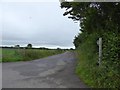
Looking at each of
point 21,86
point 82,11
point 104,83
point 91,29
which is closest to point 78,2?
point 82,11

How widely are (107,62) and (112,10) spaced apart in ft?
6.80

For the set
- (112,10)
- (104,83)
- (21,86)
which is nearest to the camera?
(104,83)

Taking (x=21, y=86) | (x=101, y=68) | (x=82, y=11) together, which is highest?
(x=82, y=11)

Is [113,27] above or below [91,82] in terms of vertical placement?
above

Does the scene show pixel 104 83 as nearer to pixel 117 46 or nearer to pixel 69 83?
pixel 117 46

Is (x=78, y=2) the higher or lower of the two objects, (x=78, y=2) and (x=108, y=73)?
the higher

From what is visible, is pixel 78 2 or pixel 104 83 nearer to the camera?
pixel 104 83

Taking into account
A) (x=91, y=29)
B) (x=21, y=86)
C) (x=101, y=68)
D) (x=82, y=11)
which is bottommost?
(x=21, y=86)

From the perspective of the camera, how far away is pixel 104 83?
32.6ft

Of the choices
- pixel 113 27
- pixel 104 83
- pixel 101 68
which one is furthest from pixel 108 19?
pixel 104 83

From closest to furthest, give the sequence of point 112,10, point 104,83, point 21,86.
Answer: point 104,83 < point 112,10 < point 21,86

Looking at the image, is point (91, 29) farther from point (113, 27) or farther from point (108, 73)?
point (108, 73)

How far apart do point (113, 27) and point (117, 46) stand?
3.92 ft

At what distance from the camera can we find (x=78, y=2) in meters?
10.8
